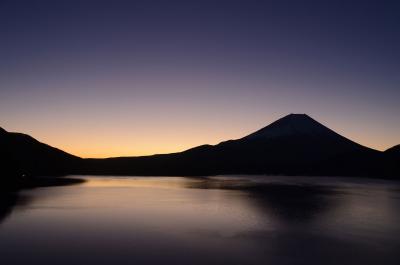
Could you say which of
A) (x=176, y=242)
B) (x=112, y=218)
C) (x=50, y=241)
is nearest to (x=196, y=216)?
(x=112, y=218)

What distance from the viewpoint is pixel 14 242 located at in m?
20.5

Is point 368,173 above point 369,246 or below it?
above

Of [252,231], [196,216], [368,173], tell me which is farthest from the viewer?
[368,173]

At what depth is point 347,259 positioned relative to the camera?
17.4 m

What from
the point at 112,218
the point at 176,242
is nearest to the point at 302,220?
the point at 176,242

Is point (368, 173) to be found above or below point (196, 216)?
above

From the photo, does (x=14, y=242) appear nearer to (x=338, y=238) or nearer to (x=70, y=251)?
(x=70, y=251)

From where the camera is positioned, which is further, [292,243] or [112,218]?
[112,218]

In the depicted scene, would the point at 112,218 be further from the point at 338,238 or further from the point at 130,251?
the point at 338,238

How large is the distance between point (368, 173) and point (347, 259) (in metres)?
185

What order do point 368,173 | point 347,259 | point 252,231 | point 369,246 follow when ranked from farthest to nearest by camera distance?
1. point 368,173
2. point 252,231
3. point 369,246
4. point 347,259

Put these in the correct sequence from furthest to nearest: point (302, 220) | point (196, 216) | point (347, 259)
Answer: point (196, 216) → point (302, 220) → point (347, 259)

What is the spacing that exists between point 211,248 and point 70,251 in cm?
666

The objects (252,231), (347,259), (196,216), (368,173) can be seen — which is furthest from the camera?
(368,173)
